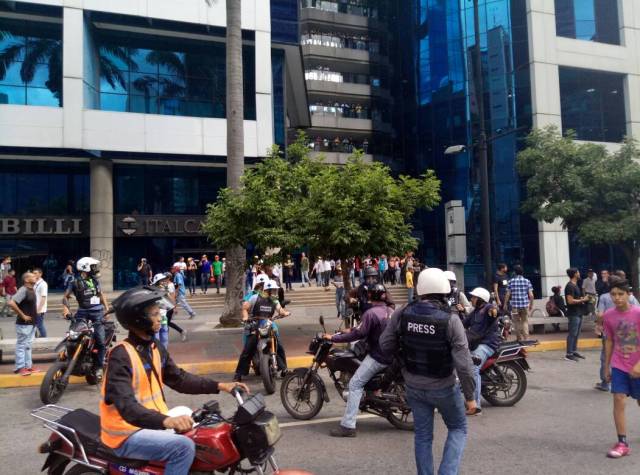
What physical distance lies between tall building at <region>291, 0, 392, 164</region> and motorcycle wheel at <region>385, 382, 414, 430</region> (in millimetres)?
32010

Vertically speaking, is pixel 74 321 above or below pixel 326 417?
above

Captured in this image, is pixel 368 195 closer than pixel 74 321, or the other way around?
pixel 74 321

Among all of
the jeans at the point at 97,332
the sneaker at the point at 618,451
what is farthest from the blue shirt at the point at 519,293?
the jeans at the point at 97,332

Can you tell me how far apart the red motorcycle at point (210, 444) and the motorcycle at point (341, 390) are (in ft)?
9.09

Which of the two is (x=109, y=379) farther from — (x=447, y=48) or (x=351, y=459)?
(x=447, y=48)

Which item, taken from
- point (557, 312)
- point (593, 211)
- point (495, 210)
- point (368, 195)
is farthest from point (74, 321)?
point (495, 210)

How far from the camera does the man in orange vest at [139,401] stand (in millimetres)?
2721

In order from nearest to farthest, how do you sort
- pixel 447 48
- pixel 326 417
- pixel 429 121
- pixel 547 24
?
pixel 326 417 < pixel 547 24 < pixel 447 48 < pixel 429 121

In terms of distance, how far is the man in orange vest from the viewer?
8.93 feet

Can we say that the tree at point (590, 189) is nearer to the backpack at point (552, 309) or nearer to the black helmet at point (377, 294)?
the backpack at point (552, 309)

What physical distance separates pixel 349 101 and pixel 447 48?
1127 cm

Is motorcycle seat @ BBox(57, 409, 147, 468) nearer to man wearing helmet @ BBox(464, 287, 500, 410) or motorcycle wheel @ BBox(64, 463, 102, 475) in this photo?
motorcycle wheel @ BBox(64, 463, 102, 475)

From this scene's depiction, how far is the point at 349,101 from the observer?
39031mm

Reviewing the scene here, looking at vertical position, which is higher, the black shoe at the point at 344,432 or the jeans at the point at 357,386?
the jeans at the point at 357,386
